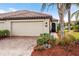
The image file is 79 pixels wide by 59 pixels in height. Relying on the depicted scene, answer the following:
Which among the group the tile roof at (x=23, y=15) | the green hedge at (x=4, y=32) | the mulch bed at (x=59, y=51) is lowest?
the mulch bed at (x=59, y=51)

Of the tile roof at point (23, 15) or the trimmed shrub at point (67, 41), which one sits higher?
the tile roof at point (23, 15)

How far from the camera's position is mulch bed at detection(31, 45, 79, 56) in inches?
168

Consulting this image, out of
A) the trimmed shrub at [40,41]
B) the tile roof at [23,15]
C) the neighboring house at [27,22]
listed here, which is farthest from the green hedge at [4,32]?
the trimmed shrub at [40,41]

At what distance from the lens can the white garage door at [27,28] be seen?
4312mm

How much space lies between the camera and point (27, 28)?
4.33 m

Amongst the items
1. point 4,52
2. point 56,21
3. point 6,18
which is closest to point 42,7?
point 56,21

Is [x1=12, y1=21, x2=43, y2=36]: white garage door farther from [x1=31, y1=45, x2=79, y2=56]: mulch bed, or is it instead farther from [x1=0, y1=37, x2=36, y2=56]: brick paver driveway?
[x1=31, y1=45, x2=79, y2=56]: mulch bed

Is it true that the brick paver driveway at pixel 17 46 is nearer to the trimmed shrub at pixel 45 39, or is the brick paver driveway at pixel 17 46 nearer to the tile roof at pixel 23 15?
the trimmed shrub at pixel 45 39

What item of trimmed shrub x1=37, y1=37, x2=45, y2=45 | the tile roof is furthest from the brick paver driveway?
the tile roof

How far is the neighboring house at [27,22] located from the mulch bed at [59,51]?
264 millimetres

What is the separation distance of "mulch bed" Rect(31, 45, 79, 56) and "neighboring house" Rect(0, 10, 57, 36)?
0.87 feet

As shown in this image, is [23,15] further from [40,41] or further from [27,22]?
[40,41]

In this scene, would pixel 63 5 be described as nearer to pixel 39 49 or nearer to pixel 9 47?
pixel 39 49

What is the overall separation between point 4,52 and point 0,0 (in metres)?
0.75
